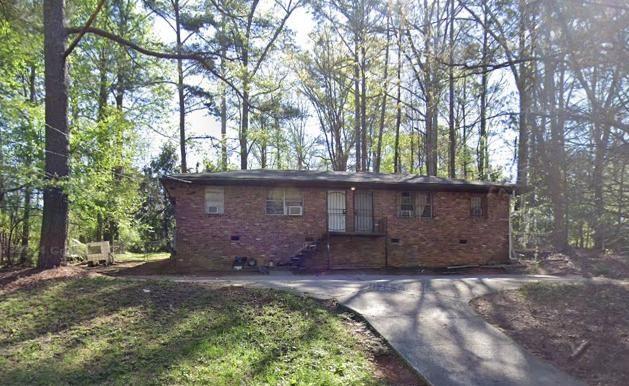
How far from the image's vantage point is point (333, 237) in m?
15.2

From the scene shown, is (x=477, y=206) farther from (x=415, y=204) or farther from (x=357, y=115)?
(x=357, y=115)

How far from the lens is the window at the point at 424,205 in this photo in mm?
16359

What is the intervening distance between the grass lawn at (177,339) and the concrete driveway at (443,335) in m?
0.36

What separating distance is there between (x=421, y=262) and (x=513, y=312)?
28.0ft

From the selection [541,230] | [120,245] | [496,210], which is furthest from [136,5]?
[541,230]

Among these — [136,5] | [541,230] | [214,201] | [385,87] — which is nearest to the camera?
[541,230]

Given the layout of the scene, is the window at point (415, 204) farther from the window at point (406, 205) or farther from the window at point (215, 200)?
the window at point (215, 200)

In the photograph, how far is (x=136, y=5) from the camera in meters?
21.2

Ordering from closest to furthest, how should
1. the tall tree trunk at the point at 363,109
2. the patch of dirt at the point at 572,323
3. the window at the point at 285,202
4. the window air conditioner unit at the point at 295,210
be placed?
the patch of dirt at the point at 572,323 < the window at the point at 285,202 < the window air conditioner unit at the point at 295,210 < the tall tree trunk at the point at 363,109

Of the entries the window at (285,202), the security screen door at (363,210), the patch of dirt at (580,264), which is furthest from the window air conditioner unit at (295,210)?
the patch of dirt at (580,264)

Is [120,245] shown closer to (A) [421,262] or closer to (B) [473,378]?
(A) [421,262]

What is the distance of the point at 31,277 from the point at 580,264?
16596 mm

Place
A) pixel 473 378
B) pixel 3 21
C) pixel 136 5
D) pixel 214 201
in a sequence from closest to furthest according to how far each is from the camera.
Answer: pixel 473 378
pixel 3 21
pixel 214 201
pixel 136 5

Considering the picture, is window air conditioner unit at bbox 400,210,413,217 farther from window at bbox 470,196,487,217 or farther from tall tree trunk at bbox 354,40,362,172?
tall tree trunk at bbox 354,40,362,172
